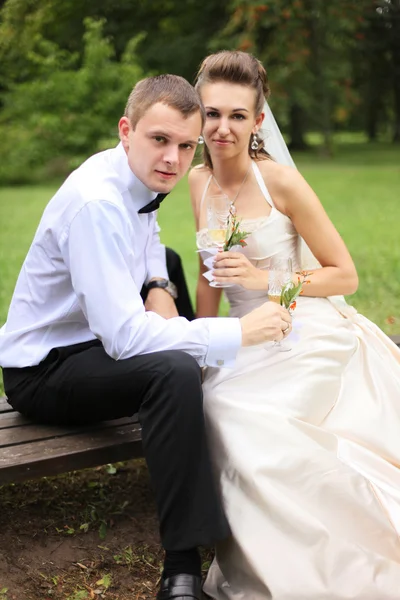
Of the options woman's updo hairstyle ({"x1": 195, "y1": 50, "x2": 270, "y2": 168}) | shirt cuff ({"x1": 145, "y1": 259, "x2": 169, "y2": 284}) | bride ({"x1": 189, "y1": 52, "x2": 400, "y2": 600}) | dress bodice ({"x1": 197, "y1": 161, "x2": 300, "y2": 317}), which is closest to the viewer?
bride ({"x1": 189, "y1": 52, "x2": 400, "y2": 600})

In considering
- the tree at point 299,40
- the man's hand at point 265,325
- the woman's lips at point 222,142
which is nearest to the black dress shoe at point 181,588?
the man's hand at point 265,325

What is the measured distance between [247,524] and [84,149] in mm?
17220

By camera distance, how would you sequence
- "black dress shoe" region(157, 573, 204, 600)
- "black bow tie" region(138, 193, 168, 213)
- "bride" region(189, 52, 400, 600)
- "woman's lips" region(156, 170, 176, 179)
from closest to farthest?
"black dress shoe" region(157, 573, 204, 600) < "bride" region(189, 52, 400, 600) < "woman's lips" region(156, 170, 176, 179) < "black bow tie" region(138, 193, 168, 213)

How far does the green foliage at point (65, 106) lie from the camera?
18.6 metres

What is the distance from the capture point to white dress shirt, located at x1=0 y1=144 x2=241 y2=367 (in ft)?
9.12

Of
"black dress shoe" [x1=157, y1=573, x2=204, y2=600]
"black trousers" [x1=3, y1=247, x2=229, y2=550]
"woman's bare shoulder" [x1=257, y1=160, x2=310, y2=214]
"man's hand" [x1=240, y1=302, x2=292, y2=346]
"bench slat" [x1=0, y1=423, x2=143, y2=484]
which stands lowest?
"black dress shoe" [x1=157, y1=573, x2=204, y2=600]

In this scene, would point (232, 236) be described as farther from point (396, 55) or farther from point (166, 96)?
point (396, 55)

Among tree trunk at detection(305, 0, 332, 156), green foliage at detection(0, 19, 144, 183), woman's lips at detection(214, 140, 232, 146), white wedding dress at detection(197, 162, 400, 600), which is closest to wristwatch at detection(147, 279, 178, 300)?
white wedding dress at detection(197, 162, 400, 600)

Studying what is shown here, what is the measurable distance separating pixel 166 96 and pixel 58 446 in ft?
4.67

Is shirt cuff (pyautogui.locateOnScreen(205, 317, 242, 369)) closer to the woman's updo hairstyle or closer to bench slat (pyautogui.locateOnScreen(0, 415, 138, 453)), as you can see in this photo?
bench slat (pyautogui.locateOnScreen(0, 415, 138, 453))

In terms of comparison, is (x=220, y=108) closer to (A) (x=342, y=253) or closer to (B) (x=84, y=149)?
(A) (x=342, y=253)

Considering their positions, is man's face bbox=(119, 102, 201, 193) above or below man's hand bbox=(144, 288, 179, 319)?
above

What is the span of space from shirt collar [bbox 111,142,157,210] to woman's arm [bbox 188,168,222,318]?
881 mm

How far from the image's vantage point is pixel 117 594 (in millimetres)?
3004
